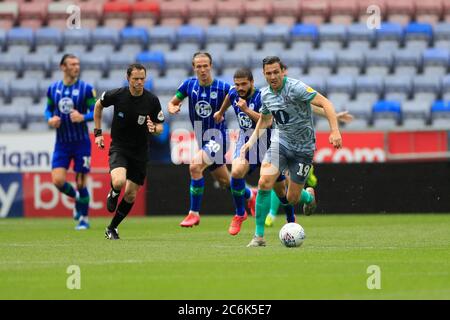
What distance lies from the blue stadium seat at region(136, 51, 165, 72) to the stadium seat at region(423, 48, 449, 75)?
Result: 19.6ft

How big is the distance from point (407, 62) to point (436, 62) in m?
0.67

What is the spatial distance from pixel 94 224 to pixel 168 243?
5096 mm

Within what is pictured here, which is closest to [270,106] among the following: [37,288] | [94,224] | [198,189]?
[198,189]

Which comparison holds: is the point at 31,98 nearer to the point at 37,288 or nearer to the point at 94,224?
the point at 94,224

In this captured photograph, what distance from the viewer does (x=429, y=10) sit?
26484 millimetres

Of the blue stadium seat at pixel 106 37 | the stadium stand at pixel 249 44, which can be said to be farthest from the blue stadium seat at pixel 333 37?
the blue stadium seat at pixel 106 37

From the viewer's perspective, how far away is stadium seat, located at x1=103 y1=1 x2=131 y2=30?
2727 cm

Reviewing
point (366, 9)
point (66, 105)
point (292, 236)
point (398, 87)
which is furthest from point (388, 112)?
point (292, 236)

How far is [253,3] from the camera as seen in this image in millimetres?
27312

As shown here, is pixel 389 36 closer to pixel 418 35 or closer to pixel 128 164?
pixel 418 35

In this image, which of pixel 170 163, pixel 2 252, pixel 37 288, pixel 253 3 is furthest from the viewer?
pixel 253 3
